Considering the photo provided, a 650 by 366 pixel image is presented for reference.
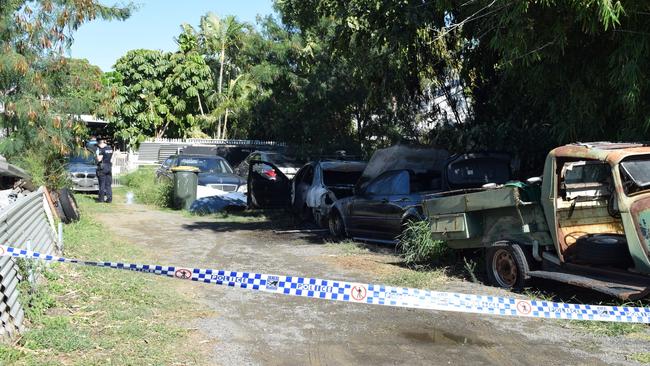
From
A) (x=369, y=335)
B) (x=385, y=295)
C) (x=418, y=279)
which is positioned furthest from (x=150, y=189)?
(x=385, y=295)

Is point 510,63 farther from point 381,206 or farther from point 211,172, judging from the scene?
point 211,172

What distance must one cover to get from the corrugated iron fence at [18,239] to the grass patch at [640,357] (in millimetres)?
5160

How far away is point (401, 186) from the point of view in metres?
11.6

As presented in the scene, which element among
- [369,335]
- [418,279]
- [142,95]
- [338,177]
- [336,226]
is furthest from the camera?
[142,95]

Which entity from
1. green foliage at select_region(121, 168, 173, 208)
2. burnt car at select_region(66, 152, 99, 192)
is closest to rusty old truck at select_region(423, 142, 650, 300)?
green foliage at select_region(121, 168, 173, 208)

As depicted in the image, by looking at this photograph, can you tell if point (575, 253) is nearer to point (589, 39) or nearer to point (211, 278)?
point (589, 39)

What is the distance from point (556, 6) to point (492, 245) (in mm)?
3092

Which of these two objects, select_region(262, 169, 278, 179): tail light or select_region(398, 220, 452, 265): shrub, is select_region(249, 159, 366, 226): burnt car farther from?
select_region(398, 220, 452, 265): shrub

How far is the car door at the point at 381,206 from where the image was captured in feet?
37.2

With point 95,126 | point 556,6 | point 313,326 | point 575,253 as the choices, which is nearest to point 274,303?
point 313,326

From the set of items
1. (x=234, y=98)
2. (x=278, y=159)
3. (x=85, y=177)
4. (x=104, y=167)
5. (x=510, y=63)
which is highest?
(x=234, y=98)

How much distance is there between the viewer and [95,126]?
1592 inches

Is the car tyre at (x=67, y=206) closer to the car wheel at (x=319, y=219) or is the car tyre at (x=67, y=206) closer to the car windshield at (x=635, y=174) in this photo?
the car wheel at (x=319, y=219)

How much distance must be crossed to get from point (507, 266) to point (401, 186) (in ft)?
11.9
